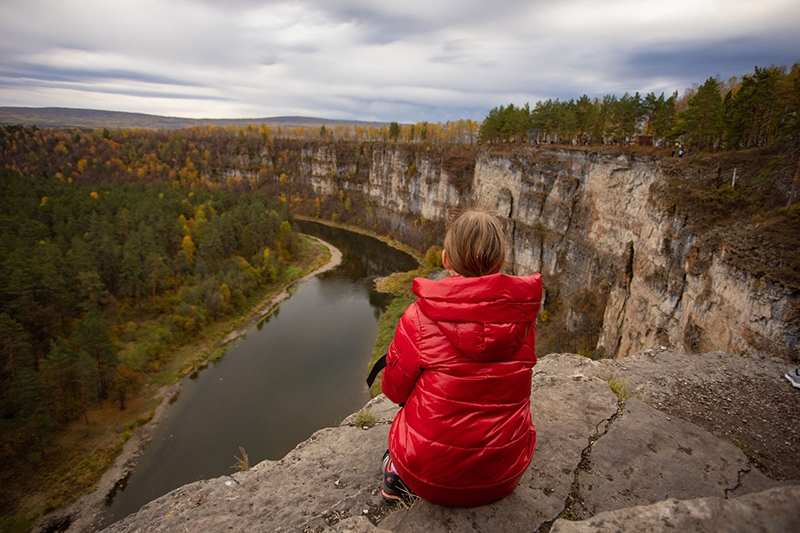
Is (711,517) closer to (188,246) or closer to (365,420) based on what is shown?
(365,420)

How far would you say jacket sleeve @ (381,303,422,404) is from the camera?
98.3 inches

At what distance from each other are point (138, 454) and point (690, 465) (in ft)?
68.3

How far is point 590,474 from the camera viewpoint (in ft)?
10.8

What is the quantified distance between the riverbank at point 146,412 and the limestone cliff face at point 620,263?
18029 millimetres

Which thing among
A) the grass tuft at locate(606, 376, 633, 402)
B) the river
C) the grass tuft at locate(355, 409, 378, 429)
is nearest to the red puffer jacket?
the grass tuft at locate(355, 409, 378, 429)

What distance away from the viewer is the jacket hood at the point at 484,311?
2.24 m

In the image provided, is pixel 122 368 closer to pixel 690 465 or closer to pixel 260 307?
pixel 260 307

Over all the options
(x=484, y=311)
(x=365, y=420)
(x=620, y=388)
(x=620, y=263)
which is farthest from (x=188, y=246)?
(x=484, y=311)

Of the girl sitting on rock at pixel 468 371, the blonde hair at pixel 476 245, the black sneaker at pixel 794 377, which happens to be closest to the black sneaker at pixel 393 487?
the girl sitting on rock at pixel 468 371

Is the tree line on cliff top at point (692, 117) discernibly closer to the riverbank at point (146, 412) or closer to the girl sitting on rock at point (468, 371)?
the girl sitting on rock at point (468, 371)

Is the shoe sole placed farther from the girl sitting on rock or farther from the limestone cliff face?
the limestone cliff face

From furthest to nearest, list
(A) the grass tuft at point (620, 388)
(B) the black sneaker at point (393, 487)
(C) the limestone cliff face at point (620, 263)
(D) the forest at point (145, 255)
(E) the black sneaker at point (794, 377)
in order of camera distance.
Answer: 1. (D) the forest at point (145, 255)
2. (C) the limestone cliff face at point (620, 263)
3. (E) the black sneaker at point (794, 377)
4. (A) the grass tuft at point (620, 388)
5. (B) the black sneaker at point (393, 487)

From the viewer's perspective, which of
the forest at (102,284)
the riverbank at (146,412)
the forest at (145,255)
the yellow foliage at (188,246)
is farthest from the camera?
the yellow foliage at (188,246)

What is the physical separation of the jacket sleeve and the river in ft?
31.6
